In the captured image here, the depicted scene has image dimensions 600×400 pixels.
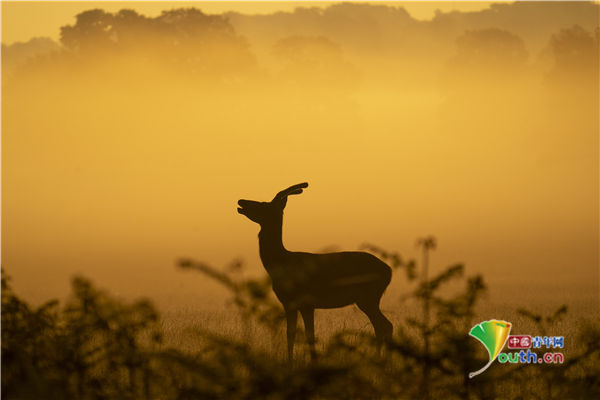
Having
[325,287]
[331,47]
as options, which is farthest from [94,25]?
[325,287]

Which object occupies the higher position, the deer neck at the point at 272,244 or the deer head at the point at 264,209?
the deer head at the point at 264,209

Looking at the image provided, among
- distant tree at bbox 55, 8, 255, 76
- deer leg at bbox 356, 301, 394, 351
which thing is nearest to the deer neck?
deer leg at bbox 356, 301, 394, 351

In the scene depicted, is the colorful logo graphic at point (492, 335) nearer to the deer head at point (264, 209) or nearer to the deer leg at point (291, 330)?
the deer leg at point (291, 330)

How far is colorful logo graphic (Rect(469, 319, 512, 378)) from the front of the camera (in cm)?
745

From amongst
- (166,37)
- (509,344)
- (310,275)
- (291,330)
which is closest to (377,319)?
(310,275)

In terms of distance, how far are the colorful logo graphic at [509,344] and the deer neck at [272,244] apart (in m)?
2.94

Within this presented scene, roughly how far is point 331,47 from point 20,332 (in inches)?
1428

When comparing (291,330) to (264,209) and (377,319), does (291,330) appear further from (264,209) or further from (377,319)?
(264,209)

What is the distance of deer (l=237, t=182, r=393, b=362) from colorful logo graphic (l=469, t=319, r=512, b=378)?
6.33 ft

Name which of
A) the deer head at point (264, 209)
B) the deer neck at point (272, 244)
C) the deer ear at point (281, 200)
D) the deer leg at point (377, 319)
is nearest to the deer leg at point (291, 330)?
the deer neck at point (272, 244)

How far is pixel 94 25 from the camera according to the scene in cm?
3738

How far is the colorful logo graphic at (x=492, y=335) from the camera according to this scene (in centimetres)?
745

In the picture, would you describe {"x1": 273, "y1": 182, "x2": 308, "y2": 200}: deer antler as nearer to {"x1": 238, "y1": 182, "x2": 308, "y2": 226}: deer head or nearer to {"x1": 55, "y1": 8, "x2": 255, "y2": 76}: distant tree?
{"x1": 238, "y1": 182, "x2": 308, "y2": 226}: deer head

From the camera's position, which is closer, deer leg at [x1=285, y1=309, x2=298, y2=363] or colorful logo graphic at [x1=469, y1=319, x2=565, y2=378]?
colorful logo graphic at [x1=469, y1=319, x2=565, y2=378]
